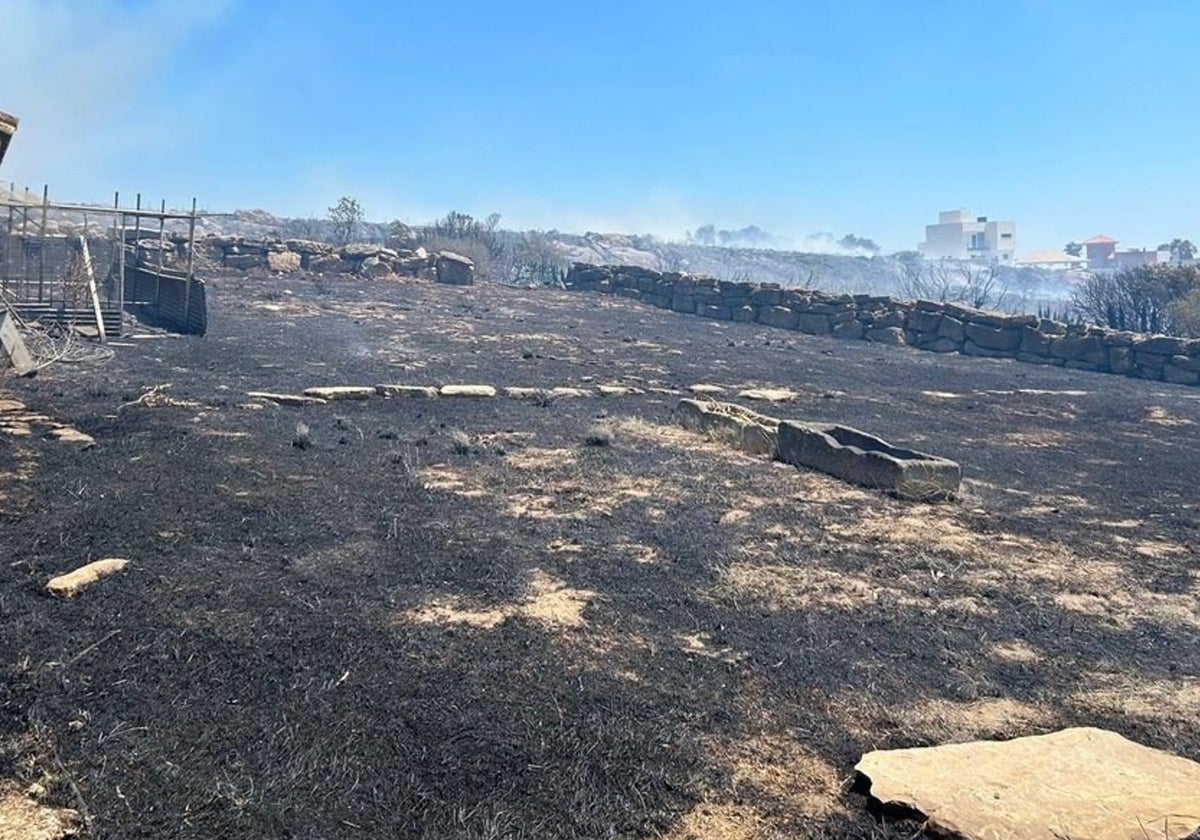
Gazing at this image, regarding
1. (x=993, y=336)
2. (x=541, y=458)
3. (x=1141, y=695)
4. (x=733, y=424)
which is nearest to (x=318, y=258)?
(x=993, y=336)

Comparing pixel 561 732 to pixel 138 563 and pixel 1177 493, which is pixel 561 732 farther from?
pixel 1177 493

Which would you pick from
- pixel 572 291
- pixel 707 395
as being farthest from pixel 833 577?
pixel 572 291

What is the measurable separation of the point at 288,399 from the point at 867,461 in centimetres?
668

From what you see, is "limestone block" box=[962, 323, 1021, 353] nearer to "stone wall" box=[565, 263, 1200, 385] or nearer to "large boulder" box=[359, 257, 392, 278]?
"stone wall" box=[565, 263, 1200, 385]

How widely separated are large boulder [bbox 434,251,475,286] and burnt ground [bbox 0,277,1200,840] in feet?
66.6

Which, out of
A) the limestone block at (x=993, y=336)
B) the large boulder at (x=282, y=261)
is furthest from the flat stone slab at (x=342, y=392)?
the large boulder at (x=282, y=261)

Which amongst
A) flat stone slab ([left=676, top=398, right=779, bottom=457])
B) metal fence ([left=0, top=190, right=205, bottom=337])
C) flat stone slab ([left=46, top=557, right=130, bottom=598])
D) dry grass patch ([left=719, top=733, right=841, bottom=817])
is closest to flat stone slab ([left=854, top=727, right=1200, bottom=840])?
dry grass patch ([left=719, top=733, right=841, bottom=817])

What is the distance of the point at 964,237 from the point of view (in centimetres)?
16912

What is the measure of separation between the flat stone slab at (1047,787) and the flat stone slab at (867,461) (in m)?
4.10

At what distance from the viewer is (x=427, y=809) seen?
2.88 meters

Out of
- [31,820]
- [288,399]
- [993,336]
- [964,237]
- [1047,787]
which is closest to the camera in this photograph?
[31,820]

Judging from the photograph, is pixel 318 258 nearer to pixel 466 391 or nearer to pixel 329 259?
pixel 329 259

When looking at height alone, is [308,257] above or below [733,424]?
above

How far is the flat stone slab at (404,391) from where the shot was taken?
37.1 ft
